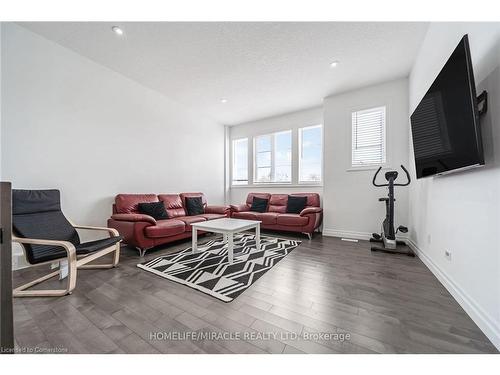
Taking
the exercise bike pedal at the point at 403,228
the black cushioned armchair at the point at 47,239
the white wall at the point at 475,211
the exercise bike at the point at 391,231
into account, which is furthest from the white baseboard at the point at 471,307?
the black cushioned armchair at the point at 47,239

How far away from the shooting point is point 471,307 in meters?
1.39

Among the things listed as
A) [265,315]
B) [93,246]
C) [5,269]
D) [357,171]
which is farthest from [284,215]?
[5,269]

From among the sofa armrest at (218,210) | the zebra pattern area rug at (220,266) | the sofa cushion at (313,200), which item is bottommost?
the zebra pattern area rug at (220,266)

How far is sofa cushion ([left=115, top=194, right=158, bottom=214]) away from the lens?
3.08 metres

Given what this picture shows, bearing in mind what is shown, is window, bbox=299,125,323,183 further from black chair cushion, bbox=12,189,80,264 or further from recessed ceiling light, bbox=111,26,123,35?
black chair cushion, bbox=12,189,80,264

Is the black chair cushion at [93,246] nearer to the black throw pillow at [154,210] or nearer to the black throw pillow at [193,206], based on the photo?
the black throw pillow at [154,210]

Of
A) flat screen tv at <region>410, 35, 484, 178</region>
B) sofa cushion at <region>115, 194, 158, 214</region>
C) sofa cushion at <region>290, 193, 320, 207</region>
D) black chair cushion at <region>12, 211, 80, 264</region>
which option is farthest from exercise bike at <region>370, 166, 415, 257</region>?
black chair cushion at <region>12, 211, 80, 264</region>

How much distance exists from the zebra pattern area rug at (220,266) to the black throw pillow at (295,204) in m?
0.98

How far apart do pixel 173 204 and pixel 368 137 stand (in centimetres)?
404

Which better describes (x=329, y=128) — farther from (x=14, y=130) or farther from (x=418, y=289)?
(x=14, y=130)

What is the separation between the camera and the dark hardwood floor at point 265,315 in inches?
45.5

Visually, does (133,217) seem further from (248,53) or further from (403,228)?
(403,228)
